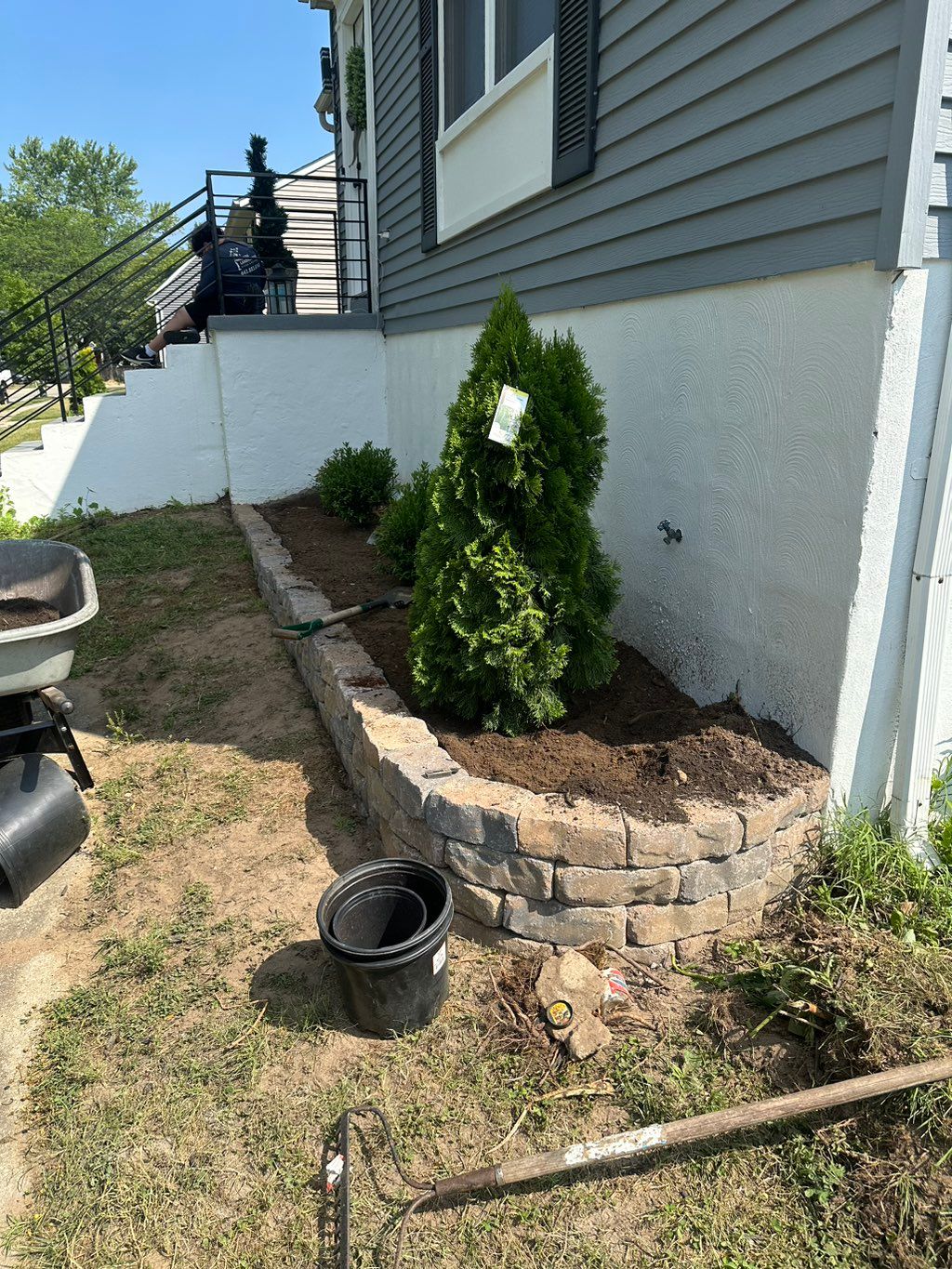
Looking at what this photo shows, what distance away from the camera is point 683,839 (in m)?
2.58

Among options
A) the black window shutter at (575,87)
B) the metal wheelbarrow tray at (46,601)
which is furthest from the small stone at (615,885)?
the black window shutter at (575,87)

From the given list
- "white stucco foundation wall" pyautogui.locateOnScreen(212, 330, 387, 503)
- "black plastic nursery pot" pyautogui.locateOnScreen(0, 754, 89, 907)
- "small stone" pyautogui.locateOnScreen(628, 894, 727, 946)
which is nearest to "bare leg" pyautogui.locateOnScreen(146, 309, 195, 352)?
"white stucco foundation wall" pyautogui.locateOnScreen(212, 330, 387, 503)

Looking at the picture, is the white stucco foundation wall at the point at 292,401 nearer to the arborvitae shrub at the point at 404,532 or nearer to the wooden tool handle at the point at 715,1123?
the arborvitae shrub at the point at 404,532

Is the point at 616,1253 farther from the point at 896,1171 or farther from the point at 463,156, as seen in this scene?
the point at 463,156

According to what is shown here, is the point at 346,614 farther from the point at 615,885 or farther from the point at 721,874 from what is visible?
the point at 721,874

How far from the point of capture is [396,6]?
7.46 meters

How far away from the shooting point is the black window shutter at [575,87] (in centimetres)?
395

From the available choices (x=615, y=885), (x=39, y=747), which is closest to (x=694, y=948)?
(x=615, y=885)

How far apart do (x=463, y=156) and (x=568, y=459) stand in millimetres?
3967

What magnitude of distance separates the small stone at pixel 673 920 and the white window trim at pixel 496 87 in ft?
13.9

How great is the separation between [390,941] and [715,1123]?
48.1 inches

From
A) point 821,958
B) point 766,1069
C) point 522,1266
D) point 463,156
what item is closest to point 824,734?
point 821,958

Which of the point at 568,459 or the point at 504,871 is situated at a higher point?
the point at 568,459

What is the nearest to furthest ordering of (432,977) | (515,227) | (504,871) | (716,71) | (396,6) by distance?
(432,977) → (504,871) → (716,71) → (515,227) → (396,6)
